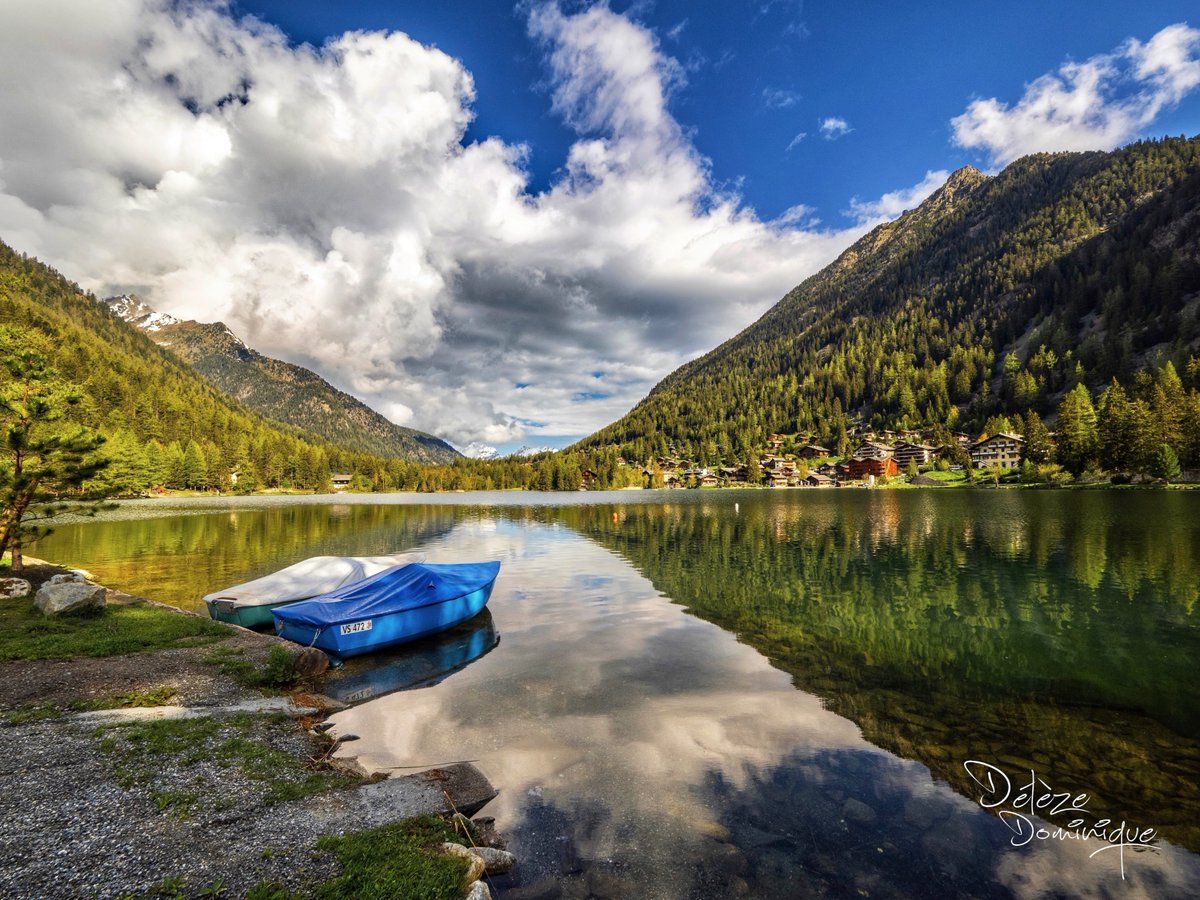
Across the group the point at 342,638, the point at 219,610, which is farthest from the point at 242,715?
the point at 219,610

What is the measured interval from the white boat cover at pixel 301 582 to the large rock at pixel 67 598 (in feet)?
13.8

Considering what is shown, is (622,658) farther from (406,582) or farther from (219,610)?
(219,610)

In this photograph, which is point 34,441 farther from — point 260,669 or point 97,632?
point 260,669

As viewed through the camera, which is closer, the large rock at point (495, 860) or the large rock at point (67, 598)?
the large rock at point (495, 860)

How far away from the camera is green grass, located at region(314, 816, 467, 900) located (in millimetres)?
6438

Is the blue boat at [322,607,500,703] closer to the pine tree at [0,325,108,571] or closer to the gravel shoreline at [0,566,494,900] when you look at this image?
the gravel shoreline at [0,566,494,900]

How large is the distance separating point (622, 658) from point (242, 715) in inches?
466

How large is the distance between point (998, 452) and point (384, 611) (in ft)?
670

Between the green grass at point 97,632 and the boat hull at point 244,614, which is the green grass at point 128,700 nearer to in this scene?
the green grass at point 97,632

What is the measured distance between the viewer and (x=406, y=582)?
23.4 m

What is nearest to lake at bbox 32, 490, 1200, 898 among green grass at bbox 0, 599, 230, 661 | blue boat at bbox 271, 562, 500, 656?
blue boat at bbox 271, 562, 500, 656

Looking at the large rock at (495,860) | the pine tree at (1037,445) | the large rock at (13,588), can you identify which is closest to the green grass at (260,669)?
the large rock at (495,860)

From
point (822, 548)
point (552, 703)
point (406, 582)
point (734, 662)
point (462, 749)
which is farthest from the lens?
point (822, 548)

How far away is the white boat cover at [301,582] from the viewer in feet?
83.2
